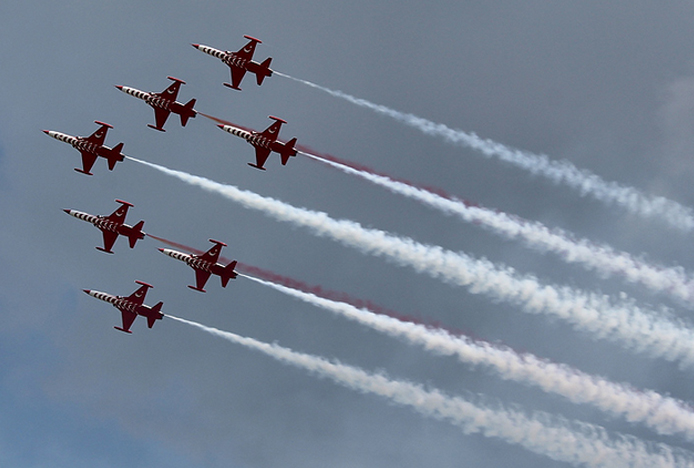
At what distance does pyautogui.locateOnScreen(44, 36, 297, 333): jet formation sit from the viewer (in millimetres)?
95500

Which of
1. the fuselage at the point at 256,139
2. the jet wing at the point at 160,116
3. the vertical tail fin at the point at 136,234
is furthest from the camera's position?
the jet wing at the point at 160,116

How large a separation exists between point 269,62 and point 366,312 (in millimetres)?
24053

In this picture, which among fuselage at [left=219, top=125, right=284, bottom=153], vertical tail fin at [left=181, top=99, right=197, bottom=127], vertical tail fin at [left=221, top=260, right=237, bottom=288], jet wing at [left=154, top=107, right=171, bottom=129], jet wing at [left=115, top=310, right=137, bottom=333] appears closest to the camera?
vertical tail fin at [left=221, top=260, right=237, bottom=288]

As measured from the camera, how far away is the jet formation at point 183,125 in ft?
313

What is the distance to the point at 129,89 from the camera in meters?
101

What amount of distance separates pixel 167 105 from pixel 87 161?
30.7ft

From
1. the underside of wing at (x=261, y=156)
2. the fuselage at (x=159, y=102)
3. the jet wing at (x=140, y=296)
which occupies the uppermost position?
Answer: the fuselage at (x=159, y=102)

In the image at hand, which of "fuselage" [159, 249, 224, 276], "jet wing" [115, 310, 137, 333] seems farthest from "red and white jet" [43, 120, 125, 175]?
"jet wing" [115, 310, 137, 333]

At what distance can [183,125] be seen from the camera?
319ft

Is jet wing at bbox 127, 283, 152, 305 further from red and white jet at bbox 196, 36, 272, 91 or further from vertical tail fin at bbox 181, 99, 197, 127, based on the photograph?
red and white jet at bbox 196, 36, 272, 91

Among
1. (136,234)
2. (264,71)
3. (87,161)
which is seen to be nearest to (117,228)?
(136,234)

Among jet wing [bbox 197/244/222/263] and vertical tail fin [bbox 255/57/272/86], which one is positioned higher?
vertical tail fin [bbox 255/57/272/86]

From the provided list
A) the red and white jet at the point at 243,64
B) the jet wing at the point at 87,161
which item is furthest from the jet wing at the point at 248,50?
the jet wing at the point at 87,161

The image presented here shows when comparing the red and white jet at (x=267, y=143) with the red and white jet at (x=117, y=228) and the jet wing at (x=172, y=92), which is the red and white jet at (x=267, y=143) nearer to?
the jet wing at (x=172, y=92)
